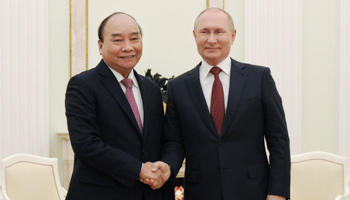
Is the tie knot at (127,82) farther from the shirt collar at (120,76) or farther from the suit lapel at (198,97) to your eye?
the suit lapel at (198,97)

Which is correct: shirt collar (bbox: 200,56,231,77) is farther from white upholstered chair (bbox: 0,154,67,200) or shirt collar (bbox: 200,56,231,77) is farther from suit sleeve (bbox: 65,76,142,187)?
white upholstered chair (bbox: 0,154,67,200)

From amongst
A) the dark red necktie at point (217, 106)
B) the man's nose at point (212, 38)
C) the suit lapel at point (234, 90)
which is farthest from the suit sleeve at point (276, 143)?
the man's nose at point (212, 38)

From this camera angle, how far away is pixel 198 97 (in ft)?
8.71

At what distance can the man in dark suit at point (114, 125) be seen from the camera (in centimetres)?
235

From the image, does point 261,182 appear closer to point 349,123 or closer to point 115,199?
point 115,199

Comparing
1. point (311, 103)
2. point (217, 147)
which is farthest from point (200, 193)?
point (311, 103)

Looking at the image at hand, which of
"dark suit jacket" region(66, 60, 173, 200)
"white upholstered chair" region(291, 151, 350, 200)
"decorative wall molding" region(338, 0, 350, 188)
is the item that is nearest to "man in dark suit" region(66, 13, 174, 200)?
"dark suit jacket" region(66, 60, 173, 200)

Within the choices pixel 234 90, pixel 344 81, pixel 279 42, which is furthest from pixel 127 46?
pixel 344 81

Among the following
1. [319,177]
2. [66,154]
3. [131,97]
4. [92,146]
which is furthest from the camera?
[66,154]

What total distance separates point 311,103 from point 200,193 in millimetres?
4842

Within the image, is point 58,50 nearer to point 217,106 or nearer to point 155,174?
point 217,106

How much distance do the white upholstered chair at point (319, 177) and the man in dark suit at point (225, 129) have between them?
98.4 inches

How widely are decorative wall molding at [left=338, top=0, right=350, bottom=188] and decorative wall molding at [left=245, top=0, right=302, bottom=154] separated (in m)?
0.59

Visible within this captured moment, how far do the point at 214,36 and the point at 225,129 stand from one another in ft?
1.75
